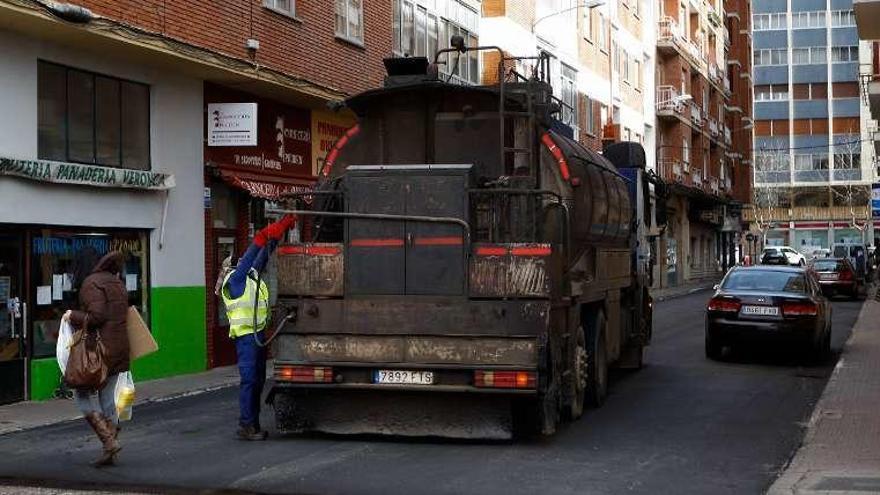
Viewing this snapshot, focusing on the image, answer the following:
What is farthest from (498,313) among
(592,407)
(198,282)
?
(198,282)

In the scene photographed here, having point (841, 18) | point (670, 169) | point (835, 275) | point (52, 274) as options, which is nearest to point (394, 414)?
point (52, 274)

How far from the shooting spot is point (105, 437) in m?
8.26

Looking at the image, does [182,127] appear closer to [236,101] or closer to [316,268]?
[236,101]

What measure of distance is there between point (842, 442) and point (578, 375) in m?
2.39

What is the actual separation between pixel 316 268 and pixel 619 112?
35.5 metres

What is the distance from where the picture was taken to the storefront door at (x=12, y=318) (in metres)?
12.4

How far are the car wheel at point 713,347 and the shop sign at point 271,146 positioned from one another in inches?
287

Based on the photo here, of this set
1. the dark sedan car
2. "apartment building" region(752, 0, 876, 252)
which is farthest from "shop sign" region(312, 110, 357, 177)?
"apartment building" region(752, 0, 876, 252)

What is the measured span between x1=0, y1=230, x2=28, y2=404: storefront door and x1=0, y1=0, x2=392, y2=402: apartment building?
0.05ft

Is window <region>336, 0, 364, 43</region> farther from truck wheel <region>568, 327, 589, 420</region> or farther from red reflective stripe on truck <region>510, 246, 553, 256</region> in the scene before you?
red reflective stripe on truck <region>510, 246, 553, 256</region>

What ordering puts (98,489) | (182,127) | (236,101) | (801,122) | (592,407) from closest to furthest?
(98,489) → (592,407) → (182,127) → (236,101) → (801,122)

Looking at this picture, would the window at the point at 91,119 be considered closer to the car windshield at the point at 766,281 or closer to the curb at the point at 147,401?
the curb at the point at 147,401

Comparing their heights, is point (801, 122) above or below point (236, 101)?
above

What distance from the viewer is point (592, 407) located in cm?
1155
